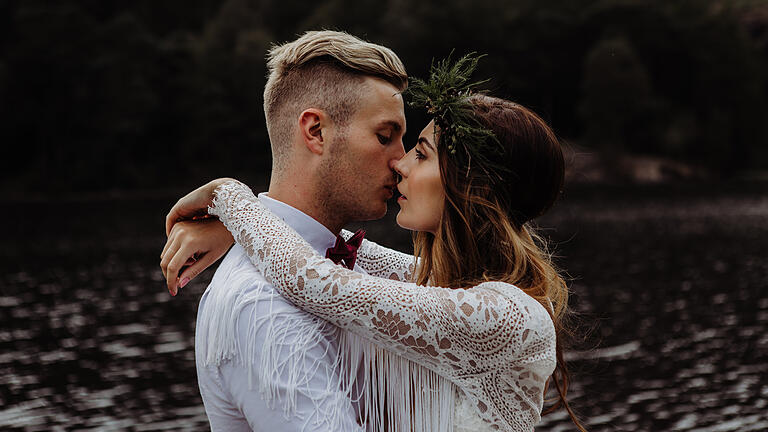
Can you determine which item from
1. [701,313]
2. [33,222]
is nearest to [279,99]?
[701,313]

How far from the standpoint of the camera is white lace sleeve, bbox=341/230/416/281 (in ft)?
12.8

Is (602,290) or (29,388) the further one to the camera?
(602,290)

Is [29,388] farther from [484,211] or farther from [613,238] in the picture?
[613,238]

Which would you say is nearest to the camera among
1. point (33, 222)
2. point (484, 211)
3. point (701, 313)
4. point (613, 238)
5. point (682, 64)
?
point (484, 211)

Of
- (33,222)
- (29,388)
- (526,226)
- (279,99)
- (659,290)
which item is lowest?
(33,222)

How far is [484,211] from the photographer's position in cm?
318

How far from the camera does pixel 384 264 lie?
3.95 m

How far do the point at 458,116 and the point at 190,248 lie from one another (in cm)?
114

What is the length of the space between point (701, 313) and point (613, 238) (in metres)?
16.7

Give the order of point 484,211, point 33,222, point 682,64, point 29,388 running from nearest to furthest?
point 484,211, point 29,388, point 33,222, point 682,64

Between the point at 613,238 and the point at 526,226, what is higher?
the point at 526,226

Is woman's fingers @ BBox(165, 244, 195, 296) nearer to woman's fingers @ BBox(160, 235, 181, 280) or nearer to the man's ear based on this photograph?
woman's fingers @ BBox(160, 235, 181, 280)

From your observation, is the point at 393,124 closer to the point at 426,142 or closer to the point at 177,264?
the point at 426,142

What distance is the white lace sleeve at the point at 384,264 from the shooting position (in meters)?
3.91
